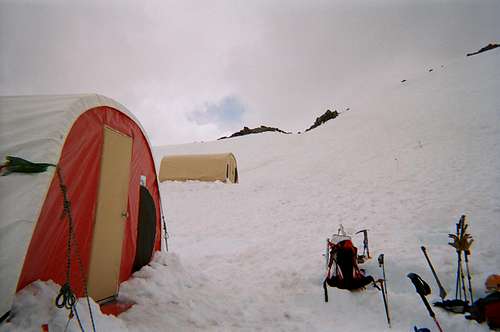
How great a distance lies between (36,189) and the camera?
2.64m

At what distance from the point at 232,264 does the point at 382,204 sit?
6292 millimetres

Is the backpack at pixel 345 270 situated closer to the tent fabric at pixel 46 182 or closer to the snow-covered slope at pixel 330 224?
the snow-covered slope at pixel 330 224

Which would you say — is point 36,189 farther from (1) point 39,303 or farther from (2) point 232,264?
(2) point 232,264

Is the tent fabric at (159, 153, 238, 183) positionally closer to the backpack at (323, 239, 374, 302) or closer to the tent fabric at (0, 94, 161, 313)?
the backpack at (323, 239, 374, 302)

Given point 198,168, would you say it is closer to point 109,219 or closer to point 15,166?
point 109,219

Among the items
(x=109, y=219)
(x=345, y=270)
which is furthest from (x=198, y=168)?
(x=345, y=270)

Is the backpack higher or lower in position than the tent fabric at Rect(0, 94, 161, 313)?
lower

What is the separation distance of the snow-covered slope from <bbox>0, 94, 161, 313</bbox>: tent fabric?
42 centimetres

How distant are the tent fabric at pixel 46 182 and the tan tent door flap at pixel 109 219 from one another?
5.1 inches

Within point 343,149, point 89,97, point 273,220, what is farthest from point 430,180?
point 89,97

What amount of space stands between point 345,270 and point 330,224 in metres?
4.48

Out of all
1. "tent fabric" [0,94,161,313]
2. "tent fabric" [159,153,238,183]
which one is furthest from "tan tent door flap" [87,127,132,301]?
"tent fabric" [159,153,238,183]

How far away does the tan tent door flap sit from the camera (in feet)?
13.0

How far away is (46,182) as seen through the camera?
2.72 meters
